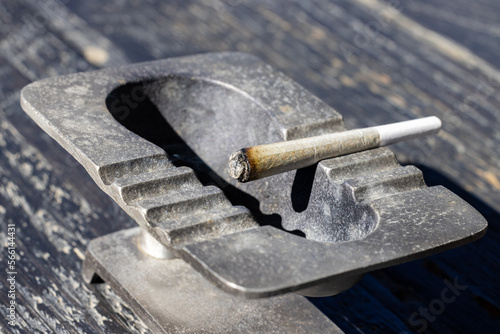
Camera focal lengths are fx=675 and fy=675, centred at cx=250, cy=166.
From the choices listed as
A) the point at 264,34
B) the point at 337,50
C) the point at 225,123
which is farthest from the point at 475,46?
the point at 225,123

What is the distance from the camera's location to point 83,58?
7.49 feet

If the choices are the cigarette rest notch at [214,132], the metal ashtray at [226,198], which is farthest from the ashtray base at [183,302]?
the cigarette rest notch at [214,132]

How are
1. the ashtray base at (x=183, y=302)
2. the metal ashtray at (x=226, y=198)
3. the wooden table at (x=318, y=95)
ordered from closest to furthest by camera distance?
the metal ashtray at (x=226, y=198)
the ashtray base at (x=183, y=302)
the wooden table at (x=318, y=95)

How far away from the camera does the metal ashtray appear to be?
3.10 ft

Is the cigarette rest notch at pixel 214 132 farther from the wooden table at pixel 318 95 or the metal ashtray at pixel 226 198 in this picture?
the wooden table at pixel 318 95

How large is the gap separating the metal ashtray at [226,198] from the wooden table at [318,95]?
135mm

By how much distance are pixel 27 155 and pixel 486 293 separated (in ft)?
4.01

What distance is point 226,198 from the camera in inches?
44.3

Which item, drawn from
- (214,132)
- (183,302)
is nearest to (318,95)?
(214,132)

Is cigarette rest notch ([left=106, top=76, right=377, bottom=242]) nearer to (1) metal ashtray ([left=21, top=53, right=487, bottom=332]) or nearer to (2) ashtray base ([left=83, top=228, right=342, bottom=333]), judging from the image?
(1) metal ashtray ([left=21, top=53, right=487, bottom=332])

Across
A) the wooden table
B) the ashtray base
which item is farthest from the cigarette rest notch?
the wooden table

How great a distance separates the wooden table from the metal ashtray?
135 mm

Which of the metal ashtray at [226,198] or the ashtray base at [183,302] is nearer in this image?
the metal ashtray at [226,198]

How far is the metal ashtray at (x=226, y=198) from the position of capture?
3.10ft
